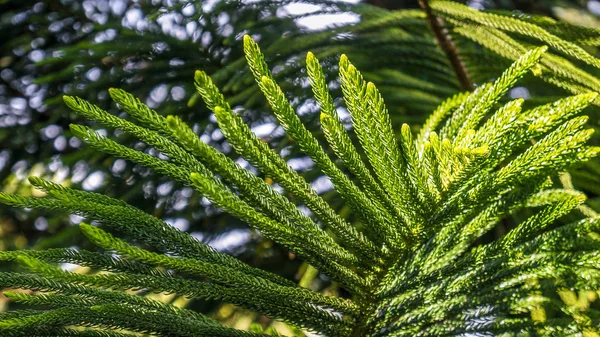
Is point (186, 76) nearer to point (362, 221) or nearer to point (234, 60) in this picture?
point (234, 60)

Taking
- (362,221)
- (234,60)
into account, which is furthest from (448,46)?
(362,221)

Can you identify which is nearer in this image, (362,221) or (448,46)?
(362,221)

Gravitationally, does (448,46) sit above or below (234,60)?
above

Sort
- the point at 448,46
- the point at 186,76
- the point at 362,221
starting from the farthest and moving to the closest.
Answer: the point at 186,76 < the point at 448,46 < the point at 362,221

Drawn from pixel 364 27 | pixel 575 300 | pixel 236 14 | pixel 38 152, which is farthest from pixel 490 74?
pixel 38 152

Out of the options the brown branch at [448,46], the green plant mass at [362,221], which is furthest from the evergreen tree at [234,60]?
the green plant mass at [362,221]

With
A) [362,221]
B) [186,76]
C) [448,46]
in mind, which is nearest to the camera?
[362,221]
